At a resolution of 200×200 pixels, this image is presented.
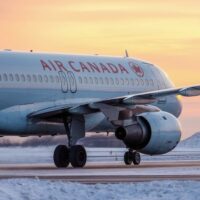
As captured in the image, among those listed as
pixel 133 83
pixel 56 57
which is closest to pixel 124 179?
pixel 56 57

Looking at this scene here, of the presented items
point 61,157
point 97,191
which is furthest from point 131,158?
point 97,191

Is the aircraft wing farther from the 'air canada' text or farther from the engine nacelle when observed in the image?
the 'air canada' text

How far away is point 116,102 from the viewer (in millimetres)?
34844

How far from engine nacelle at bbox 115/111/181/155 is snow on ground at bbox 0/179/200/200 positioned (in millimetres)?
11442

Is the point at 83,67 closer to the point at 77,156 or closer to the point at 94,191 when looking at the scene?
the point at 77,156

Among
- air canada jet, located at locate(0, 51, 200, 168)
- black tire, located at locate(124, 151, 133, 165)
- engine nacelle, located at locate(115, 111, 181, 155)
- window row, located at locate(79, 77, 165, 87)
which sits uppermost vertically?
window row, located at locate(79, 77, 165, 87)

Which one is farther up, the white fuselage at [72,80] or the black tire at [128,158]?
the white fuselage at [72,80]

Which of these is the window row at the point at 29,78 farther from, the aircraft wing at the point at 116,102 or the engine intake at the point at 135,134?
the engine intake at the point at 135,134

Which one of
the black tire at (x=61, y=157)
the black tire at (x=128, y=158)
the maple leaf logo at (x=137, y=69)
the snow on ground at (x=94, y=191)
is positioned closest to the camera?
the snow on ground at (x=94, y=191)

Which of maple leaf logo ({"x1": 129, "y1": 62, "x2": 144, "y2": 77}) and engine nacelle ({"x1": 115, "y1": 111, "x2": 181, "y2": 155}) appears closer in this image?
engine nacelle ({"x1": 115, "y1": 111, "x2": 181, "y2": 155})

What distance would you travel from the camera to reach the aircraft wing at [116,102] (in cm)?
3347

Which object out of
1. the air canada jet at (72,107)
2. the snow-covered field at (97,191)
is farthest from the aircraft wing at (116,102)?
the snow-covered field at (97,191)

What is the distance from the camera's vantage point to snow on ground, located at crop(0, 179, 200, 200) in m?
20.6

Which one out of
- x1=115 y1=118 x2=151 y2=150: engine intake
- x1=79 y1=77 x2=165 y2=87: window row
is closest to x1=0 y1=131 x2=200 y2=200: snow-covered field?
x1=115 y1=118 x2=151 y2=150: engine intake
